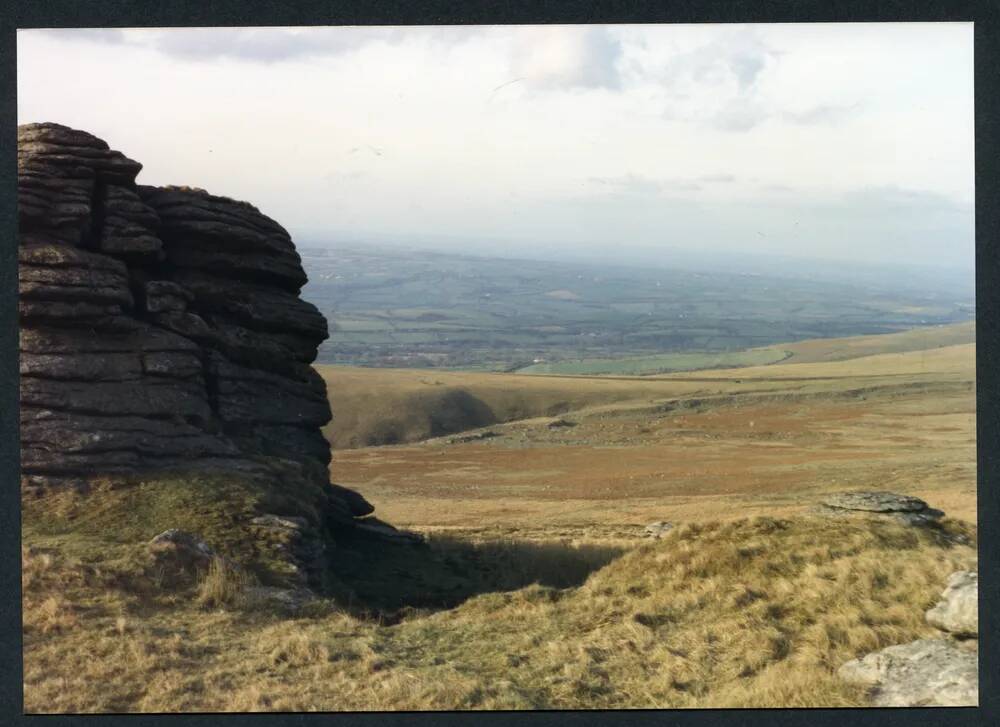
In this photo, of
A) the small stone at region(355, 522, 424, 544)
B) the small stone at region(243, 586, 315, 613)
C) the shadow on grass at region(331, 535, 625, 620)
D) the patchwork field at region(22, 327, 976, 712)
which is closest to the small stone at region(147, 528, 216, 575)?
the patchwork field at region(22, 327, 976, 712)

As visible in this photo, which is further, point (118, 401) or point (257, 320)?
point (257, 320)

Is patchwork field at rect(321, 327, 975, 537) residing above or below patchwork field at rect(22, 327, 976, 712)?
below

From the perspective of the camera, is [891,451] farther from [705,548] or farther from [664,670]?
[664,670]

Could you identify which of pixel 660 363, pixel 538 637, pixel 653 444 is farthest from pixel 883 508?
pixel 660 363

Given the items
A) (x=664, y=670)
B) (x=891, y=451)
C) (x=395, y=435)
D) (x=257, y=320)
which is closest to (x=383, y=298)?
(x=395, y=435)

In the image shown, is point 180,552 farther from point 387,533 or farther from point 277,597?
point 387,533

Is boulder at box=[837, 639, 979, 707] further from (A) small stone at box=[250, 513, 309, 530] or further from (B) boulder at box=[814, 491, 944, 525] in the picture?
(A) small stone at box=[250, 513, 309, 530]

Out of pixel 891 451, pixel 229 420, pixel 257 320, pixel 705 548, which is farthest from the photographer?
pixel 891 451
